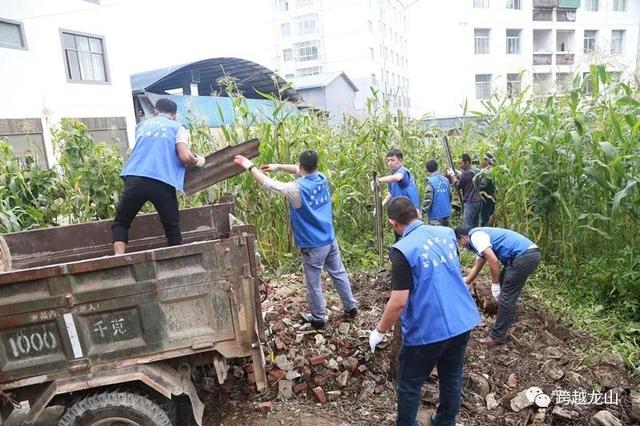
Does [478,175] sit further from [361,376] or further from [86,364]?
[86,364]

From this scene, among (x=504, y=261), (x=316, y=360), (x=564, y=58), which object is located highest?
(x=564, y=58)

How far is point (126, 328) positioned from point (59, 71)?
45.0 ft

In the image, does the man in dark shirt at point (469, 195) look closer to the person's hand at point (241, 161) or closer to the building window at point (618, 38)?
the person's hand at point (241, 161)

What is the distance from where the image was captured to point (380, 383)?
11.6ft

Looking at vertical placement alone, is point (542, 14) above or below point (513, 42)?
above

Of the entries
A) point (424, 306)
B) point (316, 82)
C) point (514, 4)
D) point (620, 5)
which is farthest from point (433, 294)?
point (620, 5)

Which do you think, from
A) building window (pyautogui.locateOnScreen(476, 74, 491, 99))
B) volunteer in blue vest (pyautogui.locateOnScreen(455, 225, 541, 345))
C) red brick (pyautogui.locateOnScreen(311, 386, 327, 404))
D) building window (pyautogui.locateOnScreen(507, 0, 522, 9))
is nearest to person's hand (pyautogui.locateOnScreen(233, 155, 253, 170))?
red brick (pyautogui.locateOnScreen(311, 386, 327, 404))

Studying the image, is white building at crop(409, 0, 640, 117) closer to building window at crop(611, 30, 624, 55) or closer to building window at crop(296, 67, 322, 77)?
building window at crop(611, 30, 624, 55)

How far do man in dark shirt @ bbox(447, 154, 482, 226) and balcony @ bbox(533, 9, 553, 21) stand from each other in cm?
2443

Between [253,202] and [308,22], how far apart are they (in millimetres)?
37285

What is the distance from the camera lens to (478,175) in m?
5.75

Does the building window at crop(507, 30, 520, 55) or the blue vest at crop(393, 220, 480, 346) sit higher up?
the building window at crop(507, 30, 520, 55)

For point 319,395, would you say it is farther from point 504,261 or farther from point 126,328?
point 504,261

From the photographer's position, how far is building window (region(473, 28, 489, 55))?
24875mm
